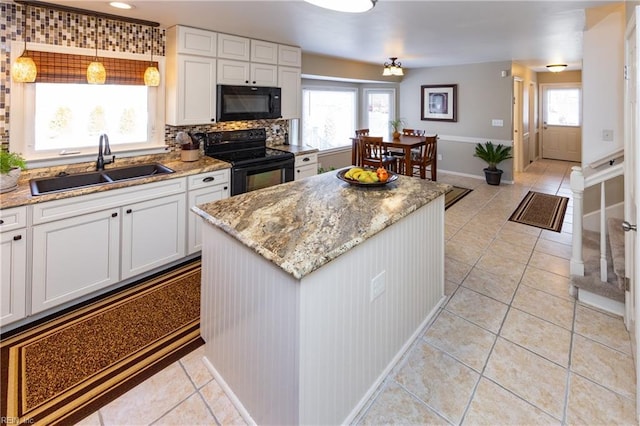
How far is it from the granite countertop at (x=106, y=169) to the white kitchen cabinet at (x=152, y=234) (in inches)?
8.0

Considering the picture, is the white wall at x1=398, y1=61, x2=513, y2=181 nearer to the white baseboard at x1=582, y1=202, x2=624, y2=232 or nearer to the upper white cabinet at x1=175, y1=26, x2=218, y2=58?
the white baseboard at x1=582, y1=202, x2=624, y2=232

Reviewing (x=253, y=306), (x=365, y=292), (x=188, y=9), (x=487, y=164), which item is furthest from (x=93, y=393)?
(x=487, y=164)

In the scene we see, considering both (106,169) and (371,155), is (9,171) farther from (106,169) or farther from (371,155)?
(371,155)

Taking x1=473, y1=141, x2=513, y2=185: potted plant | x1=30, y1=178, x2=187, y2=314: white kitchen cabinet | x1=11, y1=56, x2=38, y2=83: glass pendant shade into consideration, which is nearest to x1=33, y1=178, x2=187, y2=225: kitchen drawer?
x1=30, y1=178, x2=187, y2=314: white kitchen cabinet

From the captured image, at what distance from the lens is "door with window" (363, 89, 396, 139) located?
24.3 feet

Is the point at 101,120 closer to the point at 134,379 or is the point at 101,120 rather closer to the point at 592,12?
the point at 134,379

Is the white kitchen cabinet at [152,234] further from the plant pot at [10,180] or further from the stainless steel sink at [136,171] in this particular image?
the plant pot at [10,180]

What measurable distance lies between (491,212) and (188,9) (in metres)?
4.48

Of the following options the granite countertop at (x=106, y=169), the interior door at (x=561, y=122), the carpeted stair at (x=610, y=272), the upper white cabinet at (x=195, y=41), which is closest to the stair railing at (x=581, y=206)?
the carpeted stair at (x=610, y=272)

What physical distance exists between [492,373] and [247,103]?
138 inches

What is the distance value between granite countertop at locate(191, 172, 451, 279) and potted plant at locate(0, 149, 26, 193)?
154 cm

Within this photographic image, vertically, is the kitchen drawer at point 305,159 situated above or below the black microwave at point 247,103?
below

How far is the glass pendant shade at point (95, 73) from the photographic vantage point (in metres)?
2.82

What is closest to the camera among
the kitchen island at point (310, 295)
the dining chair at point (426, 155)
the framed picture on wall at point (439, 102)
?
the kitchen island at point (310, 295)
